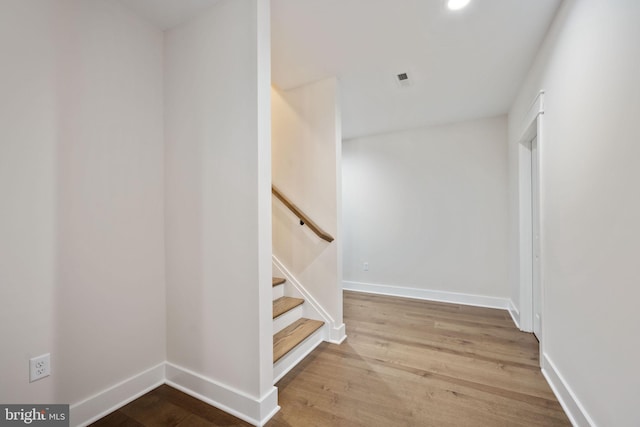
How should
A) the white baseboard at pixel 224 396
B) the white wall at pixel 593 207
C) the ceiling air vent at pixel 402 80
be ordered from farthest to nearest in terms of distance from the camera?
1. the ceiling air vent at pixel 402 80
2. the white baseboard at pixel 224 396
3. the white wall at pixel 593 207

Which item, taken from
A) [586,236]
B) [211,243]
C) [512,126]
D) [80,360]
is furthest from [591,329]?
[80,360]

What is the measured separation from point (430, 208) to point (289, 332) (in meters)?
2.62

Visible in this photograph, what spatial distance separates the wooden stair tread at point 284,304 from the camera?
234cm

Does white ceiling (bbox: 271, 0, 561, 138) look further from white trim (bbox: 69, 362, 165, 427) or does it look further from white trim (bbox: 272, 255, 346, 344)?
white trim (bbox: 69, 362, 165, 427)

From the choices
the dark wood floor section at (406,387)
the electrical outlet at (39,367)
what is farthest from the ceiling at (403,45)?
the dark wood floor section at (406,387)

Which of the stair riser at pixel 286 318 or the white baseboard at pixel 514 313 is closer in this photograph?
the stair riser at pixel 286 318

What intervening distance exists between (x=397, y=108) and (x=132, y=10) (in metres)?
2.62

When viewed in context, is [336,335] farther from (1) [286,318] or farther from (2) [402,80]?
(2) [402,80]

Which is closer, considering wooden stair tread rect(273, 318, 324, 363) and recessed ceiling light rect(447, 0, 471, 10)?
recessed ceiling light rect(447, 0, 471, 10)

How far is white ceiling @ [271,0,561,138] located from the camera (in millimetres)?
1752

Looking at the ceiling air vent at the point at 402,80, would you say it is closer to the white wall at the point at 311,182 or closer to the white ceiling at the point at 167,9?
the white wall at the point at 311,182

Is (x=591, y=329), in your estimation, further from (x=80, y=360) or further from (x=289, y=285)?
(x=80, y=360)

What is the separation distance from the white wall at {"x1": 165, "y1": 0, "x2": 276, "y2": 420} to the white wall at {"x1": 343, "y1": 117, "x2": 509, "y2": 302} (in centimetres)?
283

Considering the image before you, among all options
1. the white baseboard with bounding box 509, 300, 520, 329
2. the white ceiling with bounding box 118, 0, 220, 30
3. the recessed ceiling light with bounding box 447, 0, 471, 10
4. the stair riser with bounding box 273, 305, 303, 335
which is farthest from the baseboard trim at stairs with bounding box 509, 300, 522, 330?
the white ceiling with bounding box 118, 0, 220, 30
